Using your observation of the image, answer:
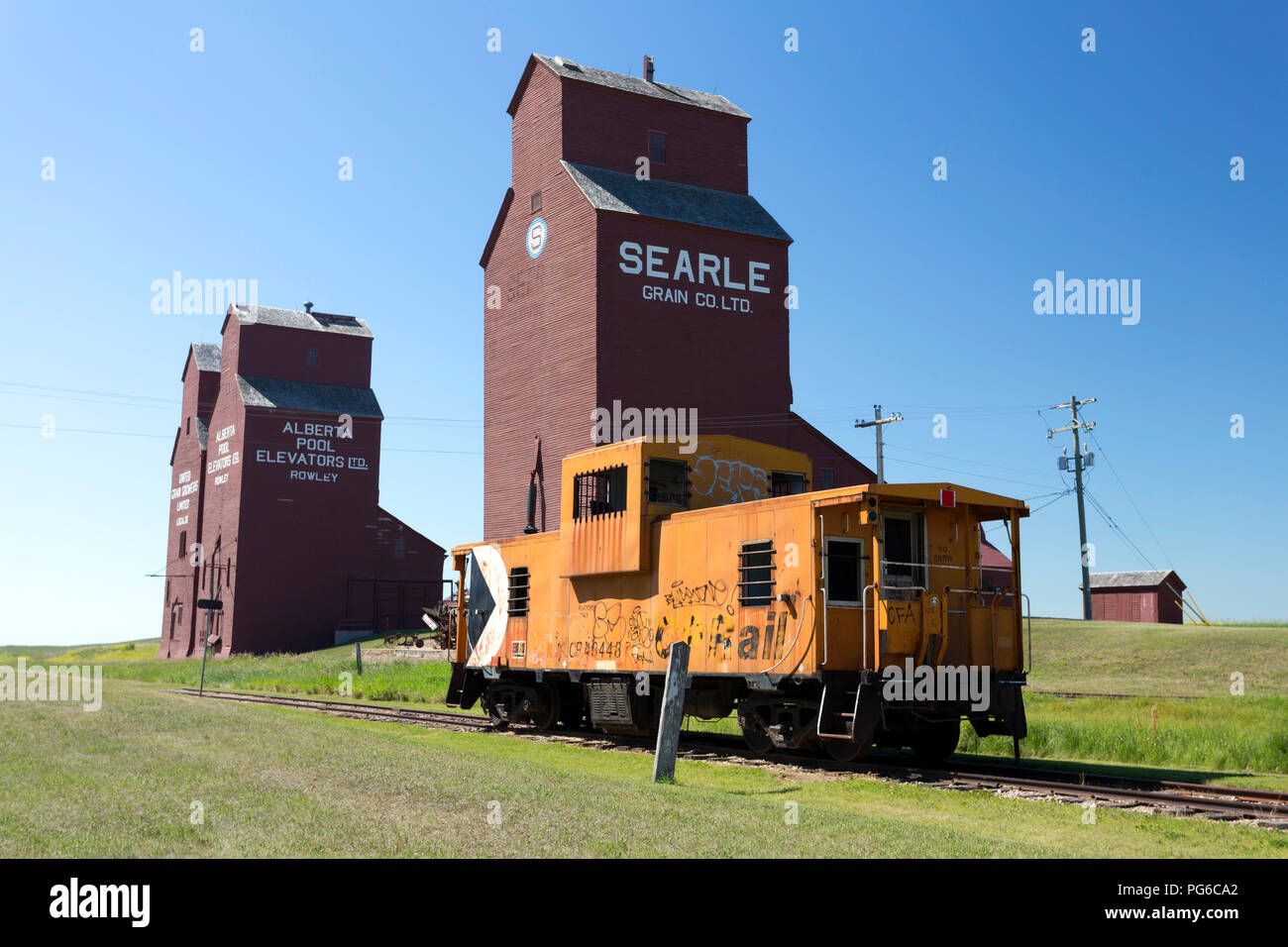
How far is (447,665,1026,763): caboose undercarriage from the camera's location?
14.8m

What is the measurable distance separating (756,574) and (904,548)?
216 centimetres

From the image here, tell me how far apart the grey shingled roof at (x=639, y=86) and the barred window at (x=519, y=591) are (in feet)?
83.9

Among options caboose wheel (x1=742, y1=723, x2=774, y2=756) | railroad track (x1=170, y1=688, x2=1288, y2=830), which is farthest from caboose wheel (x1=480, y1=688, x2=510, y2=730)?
caboose wheel (x1=742, y1=723, x2=774, y2=756)

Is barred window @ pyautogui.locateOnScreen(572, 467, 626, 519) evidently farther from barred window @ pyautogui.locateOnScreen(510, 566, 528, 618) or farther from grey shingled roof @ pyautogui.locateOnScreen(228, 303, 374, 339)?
grey shingled roof @ pyautogui.locateOnScreen(228, 303, 374, 339)

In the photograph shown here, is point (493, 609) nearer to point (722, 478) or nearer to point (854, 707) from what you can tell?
point (722, 478)

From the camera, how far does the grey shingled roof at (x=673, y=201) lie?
39719 millimetres

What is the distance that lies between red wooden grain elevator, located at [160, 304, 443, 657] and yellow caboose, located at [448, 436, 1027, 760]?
4222 cm

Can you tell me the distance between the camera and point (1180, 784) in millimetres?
13273

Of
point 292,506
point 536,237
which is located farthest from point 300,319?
point 536,237

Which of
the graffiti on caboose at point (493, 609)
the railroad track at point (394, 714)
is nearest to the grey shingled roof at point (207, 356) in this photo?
the railroad track at point (394, 714)
